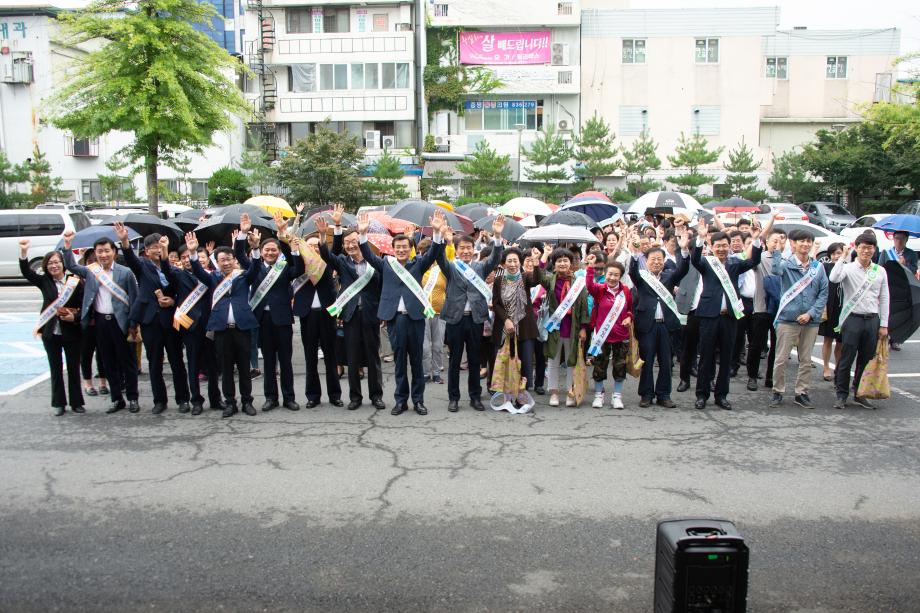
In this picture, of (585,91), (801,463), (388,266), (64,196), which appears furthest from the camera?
(585,91)

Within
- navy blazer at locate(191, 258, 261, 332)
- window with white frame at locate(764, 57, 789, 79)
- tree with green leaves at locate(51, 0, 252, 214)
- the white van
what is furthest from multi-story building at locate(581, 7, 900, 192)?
navy blazer at locate(191, 258, 261, 332)

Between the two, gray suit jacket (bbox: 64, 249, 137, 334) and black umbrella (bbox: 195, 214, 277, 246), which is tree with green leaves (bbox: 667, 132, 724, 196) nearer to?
black umbrella (bbox: 195, 214, 277, 246)

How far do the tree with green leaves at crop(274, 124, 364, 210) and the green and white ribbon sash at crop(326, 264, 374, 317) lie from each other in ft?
Answer: 76.2

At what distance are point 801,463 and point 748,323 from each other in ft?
11.7

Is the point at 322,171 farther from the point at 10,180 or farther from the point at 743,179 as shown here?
the point at 743,179

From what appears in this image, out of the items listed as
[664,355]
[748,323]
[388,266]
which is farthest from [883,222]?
[388,266]

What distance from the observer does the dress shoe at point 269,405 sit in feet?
28.1

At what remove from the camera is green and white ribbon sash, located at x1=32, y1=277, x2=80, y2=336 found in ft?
27.1

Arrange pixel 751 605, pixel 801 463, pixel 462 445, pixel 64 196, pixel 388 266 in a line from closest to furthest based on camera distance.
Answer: pixel 751 605 → pixel 801 463 → pixel 462 445 → pixel 388 266 → pixel 64 196

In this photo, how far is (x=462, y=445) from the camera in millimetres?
7258

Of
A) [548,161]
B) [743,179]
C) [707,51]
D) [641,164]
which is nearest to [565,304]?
[548,161]

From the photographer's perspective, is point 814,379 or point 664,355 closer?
point 664,355

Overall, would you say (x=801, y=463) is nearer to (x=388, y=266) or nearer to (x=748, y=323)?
(x=748, y=323)

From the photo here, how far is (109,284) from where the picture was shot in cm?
834
